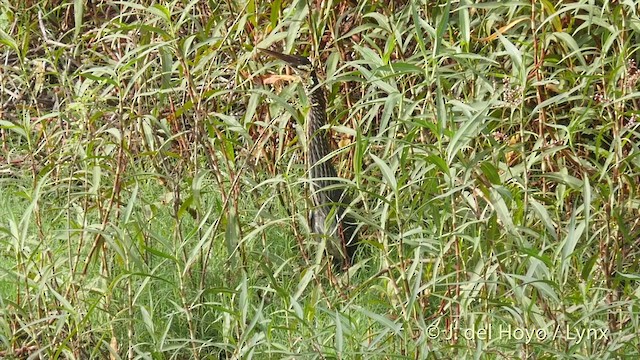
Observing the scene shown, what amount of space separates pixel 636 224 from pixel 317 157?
44.4 inches

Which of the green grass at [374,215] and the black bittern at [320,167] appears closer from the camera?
the green grass at [374,215]

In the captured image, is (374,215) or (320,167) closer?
(374,215)

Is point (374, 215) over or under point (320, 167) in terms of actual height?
over

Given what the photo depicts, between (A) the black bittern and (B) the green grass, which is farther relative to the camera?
(A) the black bittern

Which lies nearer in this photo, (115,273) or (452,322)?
(452,322)

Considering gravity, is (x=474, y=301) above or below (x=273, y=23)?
below

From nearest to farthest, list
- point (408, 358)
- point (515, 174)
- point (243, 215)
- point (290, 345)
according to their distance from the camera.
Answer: point (408, 358) < point (290, 345) < point (515, 174) < point (243, 215)

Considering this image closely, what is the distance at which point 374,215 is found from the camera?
326 centimetres

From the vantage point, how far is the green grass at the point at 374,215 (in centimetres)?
281

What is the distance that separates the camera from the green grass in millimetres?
2809

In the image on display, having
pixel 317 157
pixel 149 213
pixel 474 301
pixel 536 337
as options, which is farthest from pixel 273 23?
pixel 536 337

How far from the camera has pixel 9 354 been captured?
9.98 ft

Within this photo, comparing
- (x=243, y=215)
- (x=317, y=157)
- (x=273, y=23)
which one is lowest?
(x=243, y=215)

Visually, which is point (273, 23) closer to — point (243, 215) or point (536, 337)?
point (243, 215)
